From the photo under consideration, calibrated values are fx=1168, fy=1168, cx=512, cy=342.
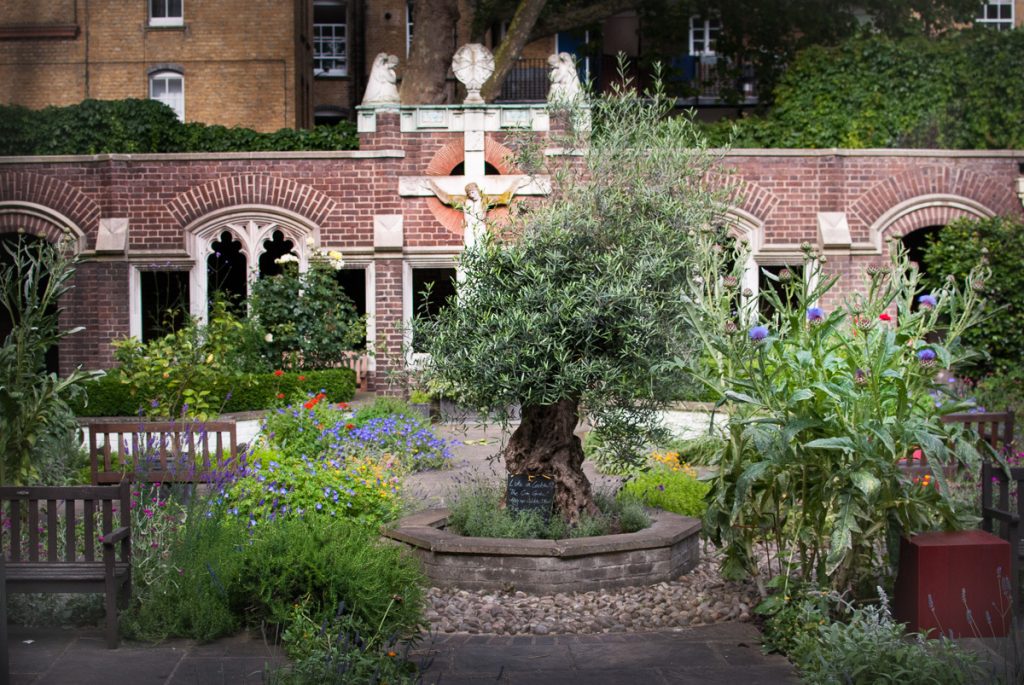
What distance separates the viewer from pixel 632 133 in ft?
25.8

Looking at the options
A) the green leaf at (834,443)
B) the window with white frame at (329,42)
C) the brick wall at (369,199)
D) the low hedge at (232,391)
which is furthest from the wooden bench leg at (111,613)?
the window with white frame at (329,42)

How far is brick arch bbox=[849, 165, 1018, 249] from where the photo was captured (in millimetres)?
17719

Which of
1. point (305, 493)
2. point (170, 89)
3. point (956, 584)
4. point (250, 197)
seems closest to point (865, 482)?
point (956, 584)

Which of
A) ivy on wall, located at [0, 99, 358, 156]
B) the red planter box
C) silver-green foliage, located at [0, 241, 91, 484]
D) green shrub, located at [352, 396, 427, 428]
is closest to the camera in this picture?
the red planter box

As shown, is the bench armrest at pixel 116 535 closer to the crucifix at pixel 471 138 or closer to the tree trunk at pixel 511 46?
the crucifix at pixel 471 138

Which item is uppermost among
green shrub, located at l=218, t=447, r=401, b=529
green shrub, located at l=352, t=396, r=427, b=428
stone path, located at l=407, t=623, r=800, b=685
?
green shrub, located at l=352, t=396, r=427, b=428

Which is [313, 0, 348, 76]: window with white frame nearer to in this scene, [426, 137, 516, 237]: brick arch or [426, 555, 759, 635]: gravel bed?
[426, 137, 516, 237]: brick arch

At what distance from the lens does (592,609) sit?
22.3 ft

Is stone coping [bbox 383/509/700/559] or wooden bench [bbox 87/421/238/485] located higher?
wooden bench [bbox 87/421/238/485]

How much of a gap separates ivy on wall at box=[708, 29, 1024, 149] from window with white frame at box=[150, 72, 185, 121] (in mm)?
12844

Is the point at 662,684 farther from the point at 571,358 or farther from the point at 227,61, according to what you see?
the point at 227,61

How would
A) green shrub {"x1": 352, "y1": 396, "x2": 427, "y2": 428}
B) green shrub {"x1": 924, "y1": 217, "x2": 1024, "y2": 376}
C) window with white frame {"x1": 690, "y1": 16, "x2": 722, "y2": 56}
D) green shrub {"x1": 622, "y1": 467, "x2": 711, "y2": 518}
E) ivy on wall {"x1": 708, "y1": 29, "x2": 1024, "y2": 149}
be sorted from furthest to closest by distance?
window with white frame {"x1": 690, "y1": 16, "x2": 722, "y2": 56} → ivy on wall {"x1": 708, "y1": 29, "x2": 1024, "y2": 149} → green shrub {"x1": 924, "y1": 217, "x2": 1024, "y2": 376} → green shrub {"x1": 352, "y1": 396, "x2": 427, "y2": 428} → green shrub {"x1": 622, "y1": 467, "x2": 711, "y2": 518}

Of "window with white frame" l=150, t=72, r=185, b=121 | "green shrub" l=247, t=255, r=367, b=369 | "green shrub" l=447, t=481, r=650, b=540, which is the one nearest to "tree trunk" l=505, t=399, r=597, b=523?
"green shrub" l=447, t=481, r=650, b=540

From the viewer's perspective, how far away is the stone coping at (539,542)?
7023 mm
